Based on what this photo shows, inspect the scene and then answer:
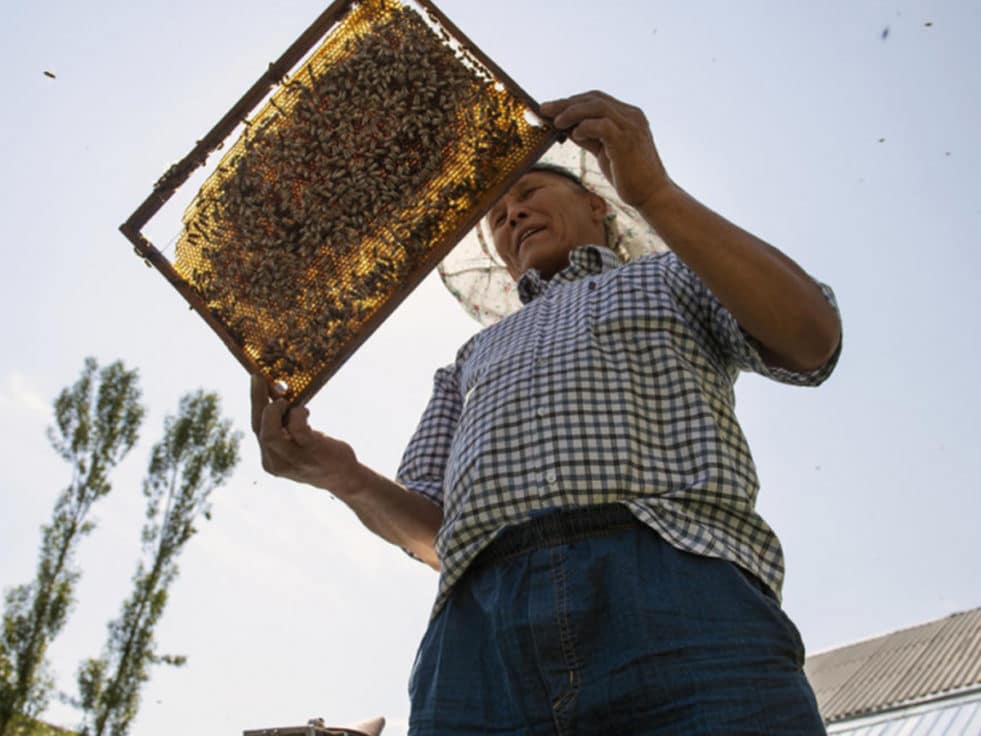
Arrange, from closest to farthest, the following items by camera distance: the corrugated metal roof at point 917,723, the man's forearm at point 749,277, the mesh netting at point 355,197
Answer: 1. the man's forearm at point 749,277
2. the mesh netting at point 355,197
3. the corrugated metal roof at point 917,723

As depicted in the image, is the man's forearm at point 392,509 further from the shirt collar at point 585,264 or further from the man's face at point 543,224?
the man's face at point 543,224

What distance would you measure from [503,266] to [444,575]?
7.24ft

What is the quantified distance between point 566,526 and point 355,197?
1520 millimetres

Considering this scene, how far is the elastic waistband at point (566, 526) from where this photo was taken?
200 centimetres

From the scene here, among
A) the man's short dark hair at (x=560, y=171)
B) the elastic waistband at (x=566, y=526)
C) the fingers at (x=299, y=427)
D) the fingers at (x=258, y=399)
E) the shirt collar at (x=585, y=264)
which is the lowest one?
the elastic waistband at (x=566, y=526)

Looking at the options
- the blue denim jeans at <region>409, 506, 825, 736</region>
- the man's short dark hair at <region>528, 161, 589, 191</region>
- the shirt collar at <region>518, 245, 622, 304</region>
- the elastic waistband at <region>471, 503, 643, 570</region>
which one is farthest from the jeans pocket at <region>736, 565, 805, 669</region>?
the man's short dark hair at <region>528, 161, 589, 191</region>

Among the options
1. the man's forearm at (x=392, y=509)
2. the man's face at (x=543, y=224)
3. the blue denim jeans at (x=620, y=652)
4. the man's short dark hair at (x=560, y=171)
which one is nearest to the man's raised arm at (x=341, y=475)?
the man's forearm at (x=392, y=509)

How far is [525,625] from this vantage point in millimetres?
1906

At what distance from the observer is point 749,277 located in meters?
2.22

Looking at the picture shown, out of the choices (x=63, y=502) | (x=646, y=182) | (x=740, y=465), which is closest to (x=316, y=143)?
(x=646, y=182)

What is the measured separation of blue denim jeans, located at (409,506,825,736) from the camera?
1740 millimetres

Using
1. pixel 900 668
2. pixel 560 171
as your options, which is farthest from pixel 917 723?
pixel 560 171

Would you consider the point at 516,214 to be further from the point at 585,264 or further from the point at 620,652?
the point at 620,652

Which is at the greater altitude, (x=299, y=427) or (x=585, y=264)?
(x=585, y=264)
